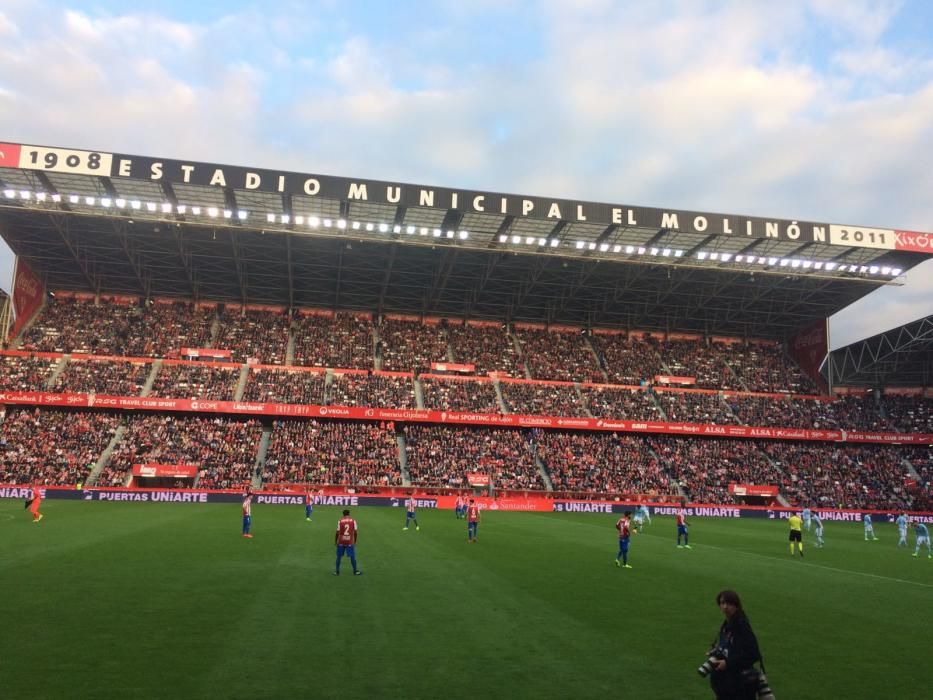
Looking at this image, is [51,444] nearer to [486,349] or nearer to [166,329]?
[166,329]

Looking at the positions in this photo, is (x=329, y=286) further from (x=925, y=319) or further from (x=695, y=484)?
(x=925, y=319)

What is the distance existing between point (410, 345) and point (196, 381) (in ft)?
64.1

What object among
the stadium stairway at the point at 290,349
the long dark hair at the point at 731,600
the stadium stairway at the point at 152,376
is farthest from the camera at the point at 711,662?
the stadium stairway at the point at 290,349

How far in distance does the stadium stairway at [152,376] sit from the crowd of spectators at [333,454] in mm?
10329

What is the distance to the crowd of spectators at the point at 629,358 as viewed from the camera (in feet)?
209

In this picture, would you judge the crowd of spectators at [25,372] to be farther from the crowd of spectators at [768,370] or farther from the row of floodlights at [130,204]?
the crowd of spectators at [768,370]

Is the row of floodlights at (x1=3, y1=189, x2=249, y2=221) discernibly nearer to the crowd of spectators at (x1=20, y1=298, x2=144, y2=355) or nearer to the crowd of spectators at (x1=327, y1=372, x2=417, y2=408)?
the crowd of spectators at (x1=20, y1=298, x2=144, y2=355)

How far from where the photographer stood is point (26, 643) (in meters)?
9.53

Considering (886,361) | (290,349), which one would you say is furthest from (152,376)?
(886,361)

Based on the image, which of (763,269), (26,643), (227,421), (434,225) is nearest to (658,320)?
(763,269)

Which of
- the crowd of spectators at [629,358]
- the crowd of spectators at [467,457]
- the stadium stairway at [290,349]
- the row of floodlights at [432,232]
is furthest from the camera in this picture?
the crowd of spectators at [629,358]

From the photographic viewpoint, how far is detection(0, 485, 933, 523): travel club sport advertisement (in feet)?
137

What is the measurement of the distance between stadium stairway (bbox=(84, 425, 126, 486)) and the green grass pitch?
21.5m

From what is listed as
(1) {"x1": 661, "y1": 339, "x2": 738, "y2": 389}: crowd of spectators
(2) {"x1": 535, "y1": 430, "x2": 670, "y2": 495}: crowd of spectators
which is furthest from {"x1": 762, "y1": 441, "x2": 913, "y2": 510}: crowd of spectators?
(2) {"x1": 535, "y1": 430, "x2": 670, "y2": 495}: crowd of spectators
